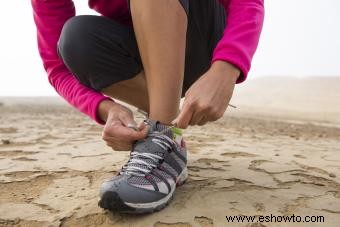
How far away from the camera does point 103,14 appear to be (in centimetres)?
161

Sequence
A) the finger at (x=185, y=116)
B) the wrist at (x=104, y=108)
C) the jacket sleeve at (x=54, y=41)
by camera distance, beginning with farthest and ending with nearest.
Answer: the jacket sleeve at (x=54, y=41)
the wrist at (x=104, y=108)
the finger at (x=185, y=116)

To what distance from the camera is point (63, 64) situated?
1523 mm

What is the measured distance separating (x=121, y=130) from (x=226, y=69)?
1.12 feet

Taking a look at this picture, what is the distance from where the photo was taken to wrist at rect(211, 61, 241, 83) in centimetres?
103

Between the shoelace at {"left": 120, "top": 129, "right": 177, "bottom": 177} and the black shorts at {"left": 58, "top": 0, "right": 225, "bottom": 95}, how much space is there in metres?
0.41

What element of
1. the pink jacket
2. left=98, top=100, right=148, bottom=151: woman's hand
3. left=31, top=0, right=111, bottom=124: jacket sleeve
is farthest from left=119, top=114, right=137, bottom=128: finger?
left=31, top=0, right=111, bottom=124: jacket sleeve

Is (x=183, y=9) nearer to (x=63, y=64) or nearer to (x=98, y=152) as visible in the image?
(x=63, y=64)

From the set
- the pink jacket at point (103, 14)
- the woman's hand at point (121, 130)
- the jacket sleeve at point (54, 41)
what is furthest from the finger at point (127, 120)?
the jacket sleeve at point (54, 41)

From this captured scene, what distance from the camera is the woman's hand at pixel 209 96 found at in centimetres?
96

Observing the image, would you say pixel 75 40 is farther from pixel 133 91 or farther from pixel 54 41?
pixel 133 91

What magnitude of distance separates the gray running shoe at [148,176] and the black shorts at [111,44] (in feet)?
1.21

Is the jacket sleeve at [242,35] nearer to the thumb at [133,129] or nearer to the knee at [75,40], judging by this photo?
the thumb at [133,129]

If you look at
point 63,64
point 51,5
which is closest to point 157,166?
point 63,64

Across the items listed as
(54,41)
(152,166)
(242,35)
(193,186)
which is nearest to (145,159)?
(152,166)
